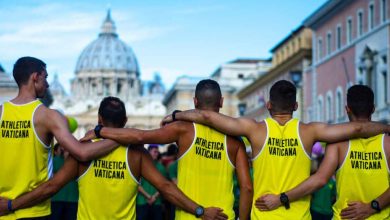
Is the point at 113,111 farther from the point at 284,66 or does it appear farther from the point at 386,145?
the point at 284,66

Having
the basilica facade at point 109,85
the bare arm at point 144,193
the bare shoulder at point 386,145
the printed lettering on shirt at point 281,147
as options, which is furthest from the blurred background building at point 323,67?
the basilica facade at point 109,85

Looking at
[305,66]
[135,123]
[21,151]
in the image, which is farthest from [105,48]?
[21,151]

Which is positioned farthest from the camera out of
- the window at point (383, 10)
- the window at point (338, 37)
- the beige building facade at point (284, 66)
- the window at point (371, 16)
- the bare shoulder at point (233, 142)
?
the beige building facade at point (284, 66)

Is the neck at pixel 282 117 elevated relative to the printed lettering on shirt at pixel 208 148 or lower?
elevated

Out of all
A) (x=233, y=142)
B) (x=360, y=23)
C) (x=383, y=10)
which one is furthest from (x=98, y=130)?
(x=360, y=23)

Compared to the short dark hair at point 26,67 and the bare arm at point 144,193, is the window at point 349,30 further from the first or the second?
the short dark hair at point 26,67

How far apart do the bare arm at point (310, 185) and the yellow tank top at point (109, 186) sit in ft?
3.64

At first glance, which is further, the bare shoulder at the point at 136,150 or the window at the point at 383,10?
the window at the point at 383,10

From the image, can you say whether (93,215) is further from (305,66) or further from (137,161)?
(305,66)

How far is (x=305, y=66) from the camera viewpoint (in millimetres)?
53156

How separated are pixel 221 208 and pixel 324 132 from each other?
1.07 metres

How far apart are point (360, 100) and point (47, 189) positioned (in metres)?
2.72

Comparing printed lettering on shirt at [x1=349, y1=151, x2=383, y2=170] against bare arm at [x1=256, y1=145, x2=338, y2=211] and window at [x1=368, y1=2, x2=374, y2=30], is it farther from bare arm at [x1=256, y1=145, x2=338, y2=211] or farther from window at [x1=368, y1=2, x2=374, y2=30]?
window at [x1=368, y1=2, x2=374, y2=30]

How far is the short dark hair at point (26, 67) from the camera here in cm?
681
